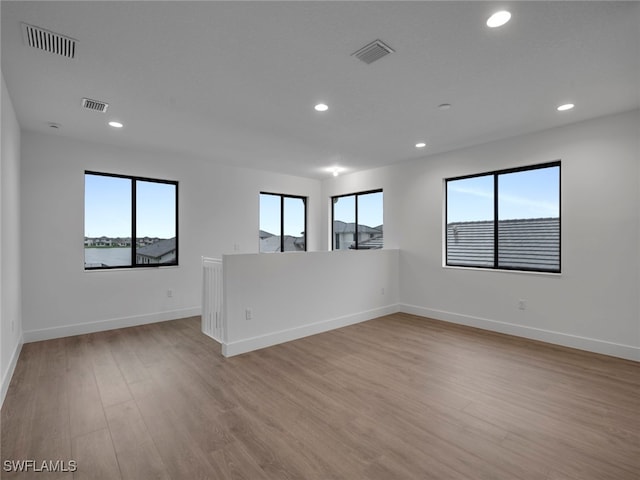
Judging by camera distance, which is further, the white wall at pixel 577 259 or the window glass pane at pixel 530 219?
the window glass pane at pixel 530 219

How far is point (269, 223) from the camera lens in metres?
6.61

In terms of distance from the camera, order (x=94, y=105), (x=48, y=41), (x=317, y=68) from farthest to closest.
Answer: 1. (x=94, y=105)
2. (x=317, y=68)
3. (x=48, y=41)

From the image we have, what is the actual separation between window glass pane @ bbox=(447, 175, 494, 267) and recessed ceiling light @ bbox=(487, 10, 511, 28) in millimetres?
3074

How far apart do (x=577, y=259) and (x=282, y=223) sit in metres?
5.01

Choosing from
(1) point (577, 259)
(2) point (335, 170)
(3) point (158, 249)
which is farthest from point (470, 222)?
(3) point (158, 249)

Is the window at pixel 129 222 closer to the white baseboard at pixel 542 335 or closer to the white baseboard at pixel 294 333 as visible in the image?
the white baseboard at pixel 294 333

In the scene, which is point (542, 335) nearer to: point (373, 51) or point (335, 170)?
point (373, 51)

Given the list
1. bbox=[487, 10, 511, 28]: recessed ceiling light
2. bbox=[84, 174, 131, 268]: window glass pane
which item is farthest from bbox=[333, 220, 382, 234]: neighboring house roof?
bbox=[487, 10, 511, 28]: recessed ceiling light

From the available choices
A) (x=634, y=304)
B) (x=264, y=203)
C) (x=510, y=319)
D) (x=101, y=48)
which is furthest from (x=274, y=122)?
(x=634, y=304)

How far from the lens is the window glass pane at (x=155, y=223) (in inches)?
197

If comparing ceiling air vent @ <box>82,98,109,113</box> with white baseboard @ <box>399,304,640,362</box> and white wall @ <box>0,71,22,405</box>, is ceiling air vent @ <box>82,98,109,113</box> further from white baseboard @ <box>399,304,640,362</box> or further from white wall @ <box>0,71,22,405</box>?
white baseboard @ <box>399,304,640,362</box>

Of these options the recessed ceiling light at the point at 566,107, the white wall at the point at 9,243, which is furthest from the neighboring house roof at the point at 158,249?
the recessed ceiling light at the point at 566,107

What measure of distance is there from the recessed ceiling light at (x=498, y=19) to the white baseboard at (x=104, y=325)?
535cm

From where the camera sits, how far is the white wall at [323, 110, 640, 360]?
11.6 ft
